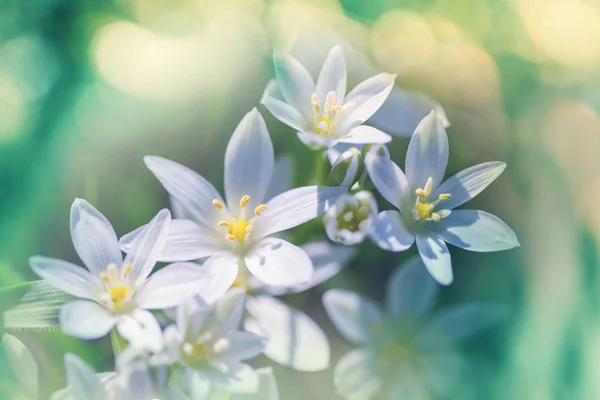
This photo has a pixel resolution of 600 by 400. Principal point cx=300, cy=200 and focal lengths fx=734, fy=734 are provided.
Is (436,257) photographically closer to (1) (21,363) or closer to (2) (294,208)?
(2) (294,208)

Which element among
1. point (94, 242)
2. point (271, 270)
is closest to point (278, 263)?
point (271, 270)

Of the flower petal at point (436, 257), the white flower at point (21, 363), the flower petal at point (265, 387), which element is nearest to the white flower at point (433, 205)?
the flower petal at point (436, 257)

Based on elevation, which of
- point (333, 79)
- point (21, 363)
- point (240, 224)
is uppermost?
point (333, 79)

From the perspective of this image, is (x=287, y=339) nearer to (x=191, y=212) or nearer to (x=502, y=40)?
(x=191, y=212)

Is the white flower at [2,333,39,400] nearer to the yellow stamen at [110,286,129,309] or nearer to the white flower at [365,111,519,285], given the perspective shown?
the yellow stamen at [110,286,129,309]

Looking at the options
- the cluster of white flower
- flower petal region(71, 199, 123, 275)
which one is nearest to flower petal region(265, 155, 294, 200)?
the cluster of white flower

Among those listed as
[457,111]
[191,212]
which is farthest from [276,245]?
[457,111]
